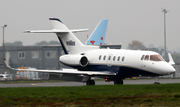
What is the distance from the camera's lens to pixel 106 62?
109 ft

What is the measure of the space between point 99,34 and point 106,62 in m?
14.5

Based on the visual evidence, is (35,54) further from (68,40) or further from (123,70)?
(123,70)

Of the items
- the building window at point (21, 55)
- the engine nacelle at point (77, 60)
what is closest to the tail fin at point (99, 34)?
the engine nacelle at point (77, 60)

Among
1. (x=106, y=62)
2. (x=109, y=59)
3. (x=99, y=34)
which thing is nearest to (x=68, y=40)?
(x=106, y=62)

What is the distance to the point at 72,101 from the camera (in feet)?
52.9

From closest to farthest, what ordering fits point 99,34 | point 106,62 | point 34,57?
point 106,62, point 99,34, point 34,57

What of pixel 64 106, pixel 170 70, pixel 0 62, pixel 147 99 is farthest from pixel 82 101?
pixel 0 62

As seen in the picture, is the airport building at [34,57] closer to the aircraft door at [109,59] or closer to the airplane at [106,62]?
the airplane at [106,62]

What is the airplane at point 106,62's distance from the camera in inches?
1194

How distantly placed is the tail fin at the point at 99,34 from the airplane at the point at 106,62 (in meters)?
9.16

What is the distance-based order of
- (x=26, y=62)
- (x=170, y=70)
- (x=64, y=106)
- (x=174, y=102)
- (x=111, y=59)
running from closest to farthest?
(x=64, y=106), (x=174, y=102), (x=170, y=70), (x=111, y=59), (x=26, y=62)

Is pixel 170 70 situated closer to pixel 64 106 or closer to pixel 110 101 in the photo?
pixel 110 101

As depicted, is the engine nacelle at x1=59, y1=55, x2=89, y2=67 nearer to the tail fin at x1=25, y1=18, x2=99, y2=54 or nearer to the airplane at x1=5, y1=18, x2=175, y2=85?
the airplane at x1=5, y1=18, x2=175, y2=85

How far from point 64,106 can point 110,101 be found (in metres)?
2.45
